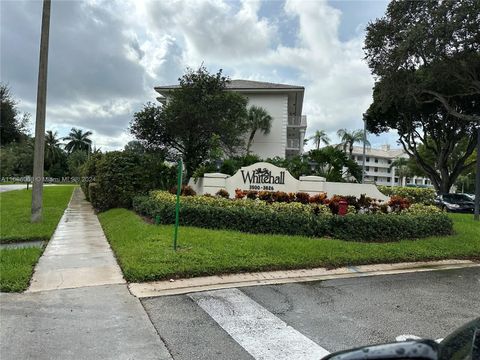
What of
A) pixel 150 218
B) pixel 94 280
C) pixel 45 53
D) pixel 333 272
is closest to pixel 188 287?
pixel 94 280

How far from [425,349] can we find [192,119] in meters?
19.5

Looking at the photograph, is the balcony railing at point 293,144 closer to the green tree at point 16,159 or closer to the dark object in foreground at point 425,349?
the green tree at point 16,159

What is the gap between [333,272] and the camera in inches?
295

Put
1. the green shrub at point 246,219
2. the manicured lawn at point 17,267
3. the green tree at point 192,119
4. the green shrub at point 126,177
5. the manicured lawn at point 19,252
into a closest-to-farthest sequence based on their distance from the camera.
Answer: the manicured lawn at point 17,267, the manicured lawn at point 19,252, the green shrub at point 246,219, the green shrub at point 126,177, the green tree at point 192,119

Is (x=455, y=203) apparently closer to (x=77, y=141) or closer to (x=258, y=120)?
(x=258, y=120)

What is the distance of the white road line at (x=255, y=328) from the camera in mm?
4094

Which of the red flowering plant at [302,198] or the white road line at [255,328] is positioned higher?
the red flowering plant at [302,198]

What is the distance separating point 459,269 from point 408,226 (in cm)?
214

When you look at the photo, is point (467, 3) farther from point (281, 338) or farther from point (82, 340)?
point (82, 340)

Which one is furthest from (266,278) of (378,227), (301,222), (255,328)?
(378,227)

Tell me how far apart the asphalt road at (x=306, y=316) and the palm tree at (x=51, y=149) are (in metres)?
80.8

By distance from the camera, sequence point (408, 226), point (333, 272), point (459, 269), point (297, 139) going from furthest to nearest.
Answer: point (297, 139) < point (408, 226) < point (459, 269) < point (333, 272)

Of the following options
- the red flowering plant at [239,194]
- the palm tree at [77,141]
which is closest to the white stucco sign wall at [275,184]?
the red flowering plant at [239,194]

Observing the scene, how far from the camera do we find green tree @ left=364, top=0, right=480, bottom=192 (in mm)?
18578
